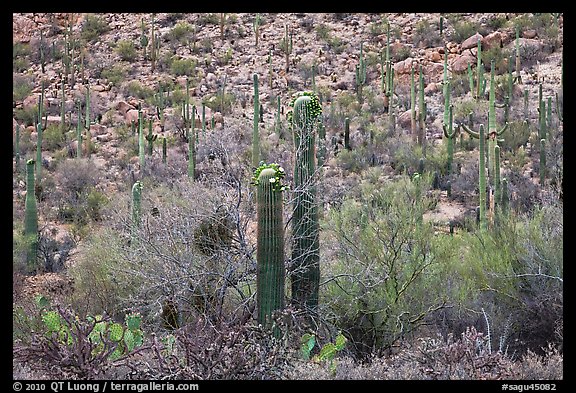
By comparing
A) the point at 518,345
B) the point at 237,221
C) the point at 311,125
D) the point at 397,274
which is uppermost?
the point at 311,125

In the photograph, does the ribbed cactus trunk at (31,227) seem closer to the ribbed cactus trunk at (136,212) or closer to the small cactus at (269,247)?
the ribbed cactus trunk at (136,212)

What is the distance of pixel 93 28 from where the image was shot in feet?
140

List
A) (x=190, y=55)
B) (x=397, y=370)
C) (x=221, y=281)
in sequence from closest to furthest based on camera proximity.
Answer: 1. (x=397, y=370)
2. (x=221, y=281)
3. (x=190, y=55)

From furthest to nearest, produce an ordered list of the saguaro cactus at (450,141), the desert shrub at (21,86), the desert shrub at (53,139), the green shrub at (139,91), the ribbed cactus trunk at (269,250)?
1. the desert shrub at (21,86)
2. the green shrub at (139,91)
3. the desert shrub at (53,139)
4. the saguaro cactus at (450,141)
5. the ribbed cactus trunk at (269,250)

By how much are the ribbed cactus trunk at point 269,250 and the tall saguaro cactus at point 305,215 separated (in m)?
0.95

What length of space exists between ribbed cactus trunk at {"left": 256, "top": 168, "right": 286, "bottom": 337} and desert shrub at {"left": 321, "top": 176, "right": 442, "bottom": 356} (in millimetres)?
1444

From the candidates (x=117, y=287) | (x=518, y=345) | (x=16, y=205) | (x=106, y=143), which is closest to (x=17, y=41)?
(x=106, y=143)

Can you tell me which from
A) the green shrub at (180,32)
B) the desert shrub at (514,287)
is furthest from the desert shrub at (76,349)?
the green shrub at (180,32)

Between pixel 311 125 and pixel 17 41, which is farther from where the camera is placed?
pixel 17 41

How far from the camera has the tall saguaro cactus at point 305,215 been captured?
38.2ft

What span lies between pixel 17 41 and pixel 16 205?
20.2 m

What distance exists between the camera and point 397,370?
8.84 m
